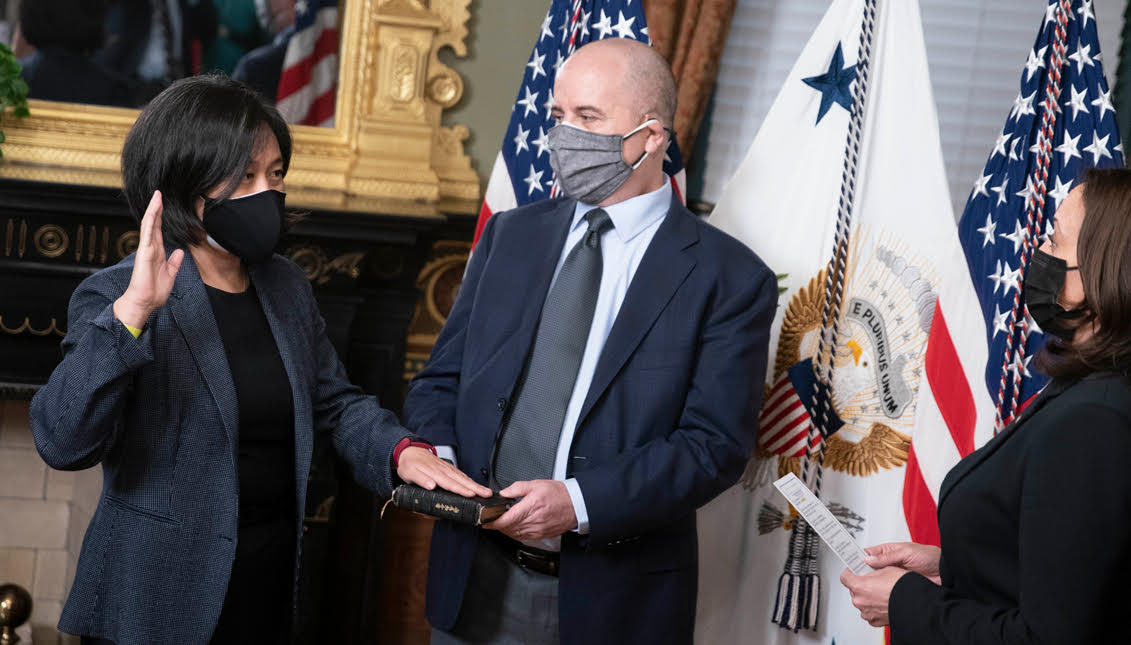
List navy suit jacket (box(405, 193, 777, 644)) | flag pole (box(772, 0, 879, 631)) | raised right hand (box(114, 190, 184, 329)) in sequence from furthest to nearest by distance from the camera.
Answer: flag pole (box(772, 0, 879, 631)) < navy suit jacket (box(405, 193, 777, 644)) < raised right hand (box(114, 190, 184, 329))

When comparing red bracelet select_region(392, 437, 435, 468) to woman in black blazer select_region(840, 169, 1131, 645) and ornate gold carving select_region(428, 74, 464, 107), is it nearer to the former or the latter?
woman in black blazer select_region(840, 169, 1131, 645)

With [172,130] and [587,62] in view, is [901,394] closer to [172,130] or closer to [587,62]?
[587,62]

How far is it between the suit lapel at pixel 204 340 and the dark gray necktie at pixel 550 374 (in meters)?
0.56

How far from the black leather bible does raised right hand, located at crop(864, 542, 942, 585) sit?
68 centimetres

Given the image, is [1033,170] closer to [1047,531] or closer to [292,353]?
[1047,531]

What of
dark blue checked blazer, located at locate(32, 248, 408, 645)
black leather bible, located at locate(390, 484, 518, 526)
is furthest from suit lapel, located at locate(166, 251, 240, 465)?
black leather bible, located at locate(390, 484, 518, 526)

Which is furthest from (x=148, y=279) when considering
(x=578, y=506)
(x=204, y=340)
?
(x=578, y=506)

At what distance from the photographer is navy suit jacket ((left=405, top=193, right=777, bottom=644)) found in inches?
82.6

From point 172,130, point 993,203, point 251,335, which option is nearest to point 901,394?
point 993,203

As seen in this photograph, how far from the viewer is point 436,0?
3514 mm

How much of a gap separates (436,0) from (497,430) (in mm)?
1870

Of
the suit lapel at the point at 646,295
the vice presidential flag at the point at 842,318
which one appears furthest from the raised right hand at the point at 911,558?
the vice presidential flag at the point at 842,318

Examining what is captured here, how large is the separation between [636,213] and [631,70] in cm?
32

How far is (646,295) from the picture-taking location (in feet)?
7.23
